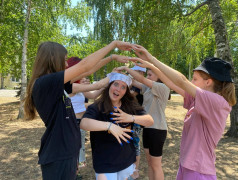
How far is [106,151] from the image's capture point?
1.96 metres

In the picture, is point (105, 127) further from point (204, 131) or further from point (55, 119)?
point (204, 131)

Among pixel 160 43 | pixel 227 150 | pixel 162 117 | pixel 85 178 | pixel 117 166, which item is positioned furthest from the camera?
pixel 160 43

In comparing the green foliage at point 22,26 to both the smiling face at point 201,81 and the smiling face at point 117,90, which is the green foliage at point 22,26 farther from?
the smiling face at point 201,81

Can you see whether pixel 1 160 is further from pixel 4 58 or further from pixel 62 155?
pixel 4 58

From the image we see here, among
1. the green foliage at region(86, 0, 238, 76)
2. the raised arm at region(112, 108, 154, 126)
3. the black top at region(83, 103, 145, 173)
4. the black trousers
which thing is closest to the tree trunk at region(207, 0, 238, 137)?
the green foliage at region(86, 0, 238, 76)

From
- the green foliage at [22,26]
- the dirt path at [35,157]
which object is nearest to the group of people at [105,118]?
the dirt path at [35,157]

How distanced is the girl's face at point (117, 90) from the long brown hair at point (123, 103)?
2.2 inches

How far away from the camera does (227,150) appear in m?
5.16

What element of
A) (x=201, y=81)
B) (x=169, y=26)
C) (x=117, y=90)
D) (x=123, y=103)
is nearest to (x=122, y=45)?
(x=117, y=90)

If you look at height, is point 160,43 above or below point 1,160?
above

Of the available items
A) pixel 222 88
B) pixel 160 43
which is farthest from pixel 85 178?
pixel 160 43

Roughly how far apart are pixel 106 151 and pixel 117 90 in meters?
0.69

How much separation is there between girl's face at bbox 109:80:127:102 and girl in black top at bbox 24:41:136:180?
559mm

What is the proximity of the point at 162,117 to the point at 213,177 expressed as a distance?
1351 mm
